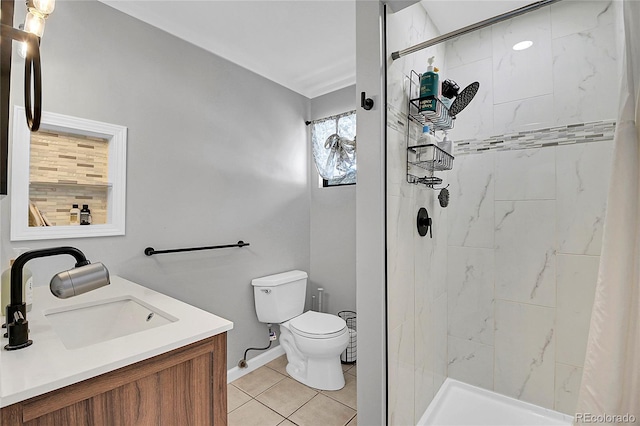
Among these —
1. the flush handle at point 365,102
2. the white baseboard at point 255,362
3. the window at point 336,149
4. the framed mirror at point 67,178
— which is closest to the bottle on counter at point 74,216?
the framed mirror at point 67,178

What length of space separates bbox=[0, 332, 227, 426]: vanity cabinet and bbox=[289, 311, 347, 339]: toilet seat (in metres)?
1.04

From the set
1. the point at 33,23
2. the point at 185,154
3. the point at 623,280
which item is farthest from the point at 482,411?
the point at 33,23

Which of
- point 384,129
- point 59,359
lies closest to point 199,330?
point 59,359

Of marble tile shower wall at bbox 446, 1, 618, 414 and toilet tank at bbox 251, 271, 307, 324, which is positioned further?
toilet tank at bbox 251, 271, 307, 324

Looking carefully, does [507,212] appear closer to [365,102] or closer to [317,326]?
[365,102]

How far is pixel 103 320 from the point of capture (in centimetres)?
131

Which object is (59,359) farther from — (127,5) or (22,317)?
(127,5)

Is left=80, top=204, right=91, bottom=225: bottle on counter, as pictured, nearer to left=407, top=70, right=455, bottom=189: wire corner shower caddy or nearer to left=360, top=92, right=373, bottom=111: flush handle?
left=360, top=92, right=373, bottom=111: flush handle

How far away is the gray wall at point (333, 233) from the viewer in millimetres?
2604

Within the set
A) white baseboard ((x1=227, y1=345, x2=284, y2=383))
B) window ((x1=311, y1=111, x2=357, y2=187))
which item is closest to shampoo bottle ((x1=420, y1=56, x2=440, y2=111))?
window ((x1=311, y1=111, x2=357, y2=187))

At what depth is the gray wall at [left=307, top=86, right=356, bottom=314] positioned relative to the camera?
8.54ft

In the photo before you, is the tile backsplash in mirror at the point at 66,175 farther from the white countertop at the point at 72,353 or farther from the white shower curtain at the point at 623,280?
the white shower curtain at the point at 623,280

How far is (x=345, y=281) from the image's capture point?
2637mm

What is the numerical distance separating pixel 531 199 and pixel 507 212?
142mm
